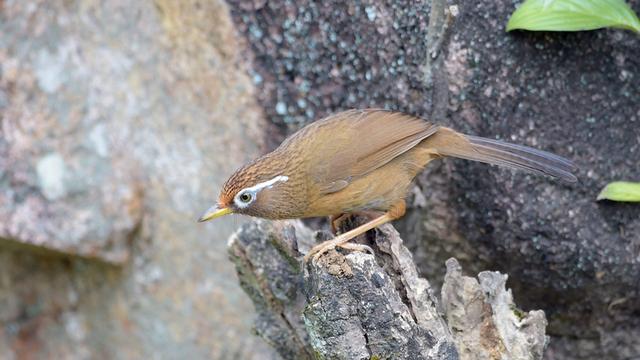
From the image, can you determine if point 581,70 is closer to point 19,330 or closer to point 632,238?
point 632,238

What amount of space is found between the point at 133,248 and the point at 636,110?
3.06m

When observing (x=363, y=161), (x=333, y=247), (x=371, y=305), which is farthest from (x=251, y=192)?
(x=371, y=305)

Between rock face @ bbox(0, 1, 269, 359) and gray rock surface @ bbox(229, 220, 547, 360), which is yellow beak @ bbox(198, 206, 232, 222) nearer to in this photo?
gray rock surface @ bbox(229, 220, 547, 360)

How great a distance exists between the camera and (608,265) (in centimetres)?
436

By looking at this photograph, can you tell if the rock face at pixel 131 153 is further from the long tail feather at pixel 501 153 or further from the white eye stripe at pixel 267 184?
the long tail feather at pixel 501 153

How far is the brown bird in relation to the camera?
13.5 ft

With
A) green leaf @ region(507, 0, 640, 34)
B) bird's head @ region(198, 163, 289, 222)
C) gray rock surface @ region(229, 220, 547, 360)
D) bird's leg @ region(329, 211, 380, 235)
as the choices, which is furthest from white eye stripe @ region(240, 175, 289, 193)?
green leaf @ region(507, 0, 640, 34)

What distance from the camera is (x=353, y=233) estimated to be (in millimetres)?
4027

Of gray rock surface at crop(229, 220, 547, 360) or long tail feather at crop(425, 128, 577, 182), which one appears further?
long tail feather at crop(425, 128, 577, 182)

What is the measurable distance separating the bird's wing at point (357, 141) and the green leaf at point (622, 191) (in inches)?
35.5

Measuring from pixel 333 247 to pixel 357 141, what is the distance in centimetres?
59

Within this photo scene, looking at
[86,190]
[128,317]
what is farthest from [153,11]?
[128,317]

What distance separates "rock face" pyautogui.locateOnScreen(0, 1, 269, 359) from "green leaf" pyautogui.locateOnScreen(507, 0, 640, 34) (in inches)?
66.7

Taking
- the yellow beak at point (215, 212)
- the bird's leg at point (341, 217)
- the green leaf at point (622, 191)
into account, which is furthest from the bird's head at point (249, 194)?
the green leaf at point (622, 191)
